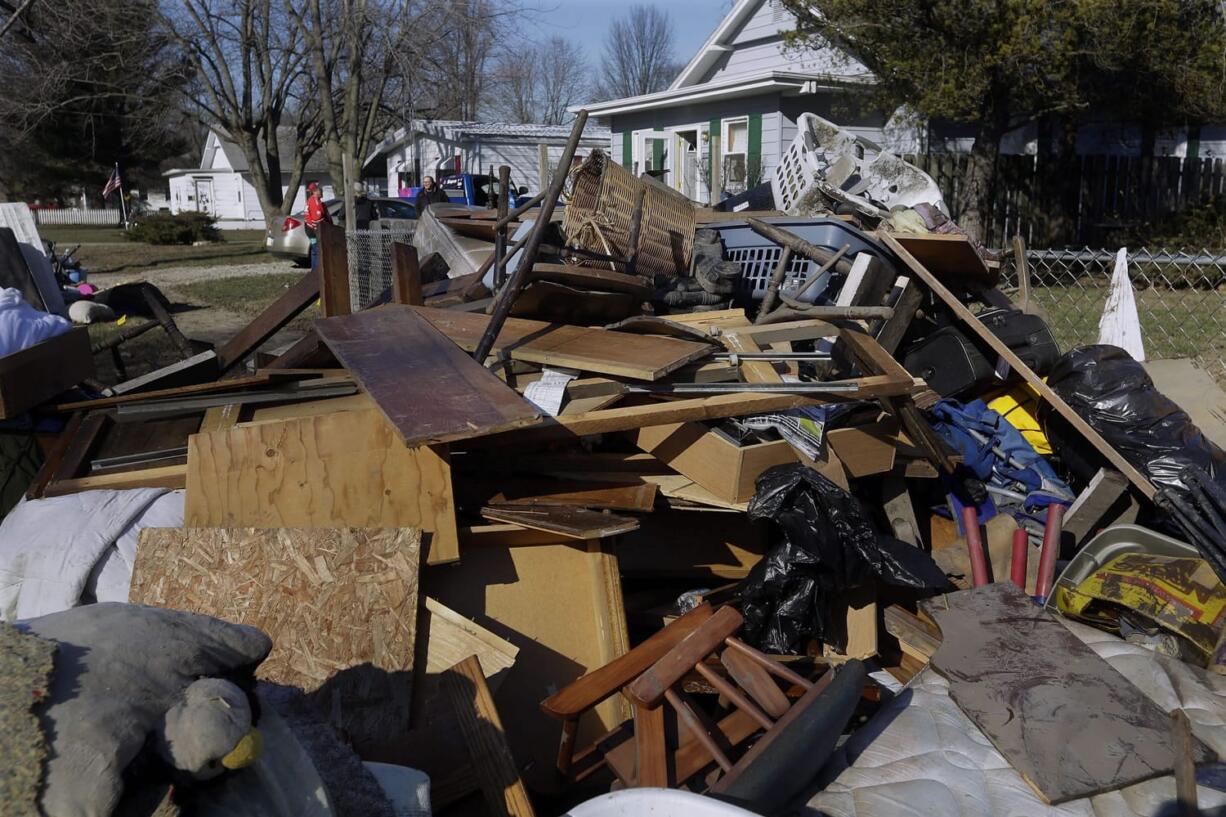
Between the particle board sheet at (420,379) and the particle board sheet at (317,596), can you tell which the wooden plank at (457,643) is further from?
the particle board sheet at (420,379)

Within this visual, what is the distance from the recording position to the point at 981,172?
11984mm

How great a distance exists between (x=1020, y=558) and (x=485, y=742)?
91.3 inches

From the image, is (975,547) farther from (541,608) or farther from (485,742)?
(485,742)

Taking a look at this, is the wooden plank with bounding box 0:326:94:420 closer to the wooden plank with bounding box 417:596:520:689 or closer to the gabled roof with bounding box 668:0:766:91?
the wooden plank with bounding box 417:596:520:689

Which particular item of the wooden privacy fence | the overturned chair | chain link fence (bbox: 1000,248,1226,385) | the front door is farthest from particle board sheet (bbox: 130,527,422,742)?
the front door

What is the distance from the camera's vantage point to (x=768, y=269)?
5.25 m

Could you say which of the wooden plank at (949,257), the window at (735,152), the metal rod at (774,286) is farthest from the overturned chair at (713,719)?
the window at (735,152)

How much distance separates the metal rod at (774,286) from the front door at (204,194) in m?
46.7

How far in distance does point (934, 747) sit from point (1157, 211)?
1348 cm

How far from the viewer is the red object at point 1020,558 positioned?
377 cm

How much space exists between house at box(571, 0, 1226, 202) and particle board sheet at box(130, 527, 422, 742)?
10.5 metres

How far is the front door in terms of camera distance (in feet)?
153

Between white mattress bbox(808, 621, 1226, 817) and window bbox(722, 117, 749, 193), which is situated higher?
window bbox(722, 117, 749, 193)

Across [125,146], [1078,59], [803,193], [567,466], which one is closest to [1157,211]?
[1078,59]
